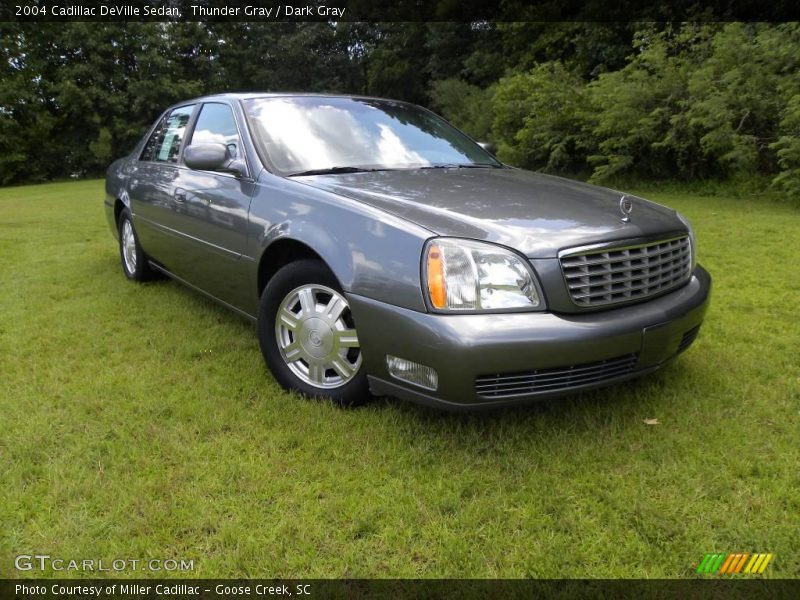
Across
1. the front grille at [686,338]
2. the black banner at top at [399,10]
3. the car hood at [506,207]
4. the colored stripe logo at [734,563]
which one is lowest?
the colored stripe logo at [734,563]

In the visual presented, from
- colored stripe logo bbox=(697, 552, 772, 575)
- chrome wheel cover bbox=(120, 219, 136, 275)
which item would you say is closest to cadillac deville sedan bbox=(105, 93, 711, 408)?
colored stripe logo bbox=(697, 552, 772, 575)

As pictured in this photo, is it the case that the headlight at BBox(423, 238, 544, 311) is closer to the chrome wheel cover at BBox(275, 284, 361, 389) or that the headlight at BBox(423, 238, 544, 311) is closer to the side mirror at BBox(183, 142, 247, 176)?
the chrome wheel cover at BBox(275, 284, 361, 389)

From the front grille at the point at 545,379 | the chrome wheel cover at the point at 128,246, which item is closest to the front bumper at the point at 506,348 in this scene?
the front grille at the point at 545,379

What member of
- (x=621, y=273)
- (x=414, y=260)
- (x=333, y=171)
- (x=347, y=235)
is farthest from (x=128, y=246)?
(x=621, y=273)

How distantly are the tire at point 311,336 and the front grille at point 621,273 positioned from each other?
3.22 feet

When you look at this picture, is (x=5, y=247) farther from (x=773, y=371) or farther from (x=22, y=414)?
(x=773, y=371)

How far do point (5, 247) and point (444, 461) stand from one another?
7.09 meters

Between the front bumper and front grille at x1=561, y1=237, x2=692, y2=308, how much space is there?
67 mm

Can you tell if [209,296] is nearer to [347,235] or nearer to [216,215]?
[216,215]

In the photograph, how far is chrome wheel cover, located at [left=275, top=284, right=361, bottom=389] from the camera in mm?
2783

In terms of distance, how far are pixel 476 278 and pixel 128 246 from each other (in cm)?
401

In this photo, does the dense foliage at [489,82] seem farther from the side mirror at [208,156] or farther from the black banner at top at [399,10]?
the side mirror at [208,156]

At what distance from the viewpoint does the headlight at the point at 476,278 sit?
7.58 ft

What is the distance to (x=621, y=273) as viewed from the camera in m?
2.53
